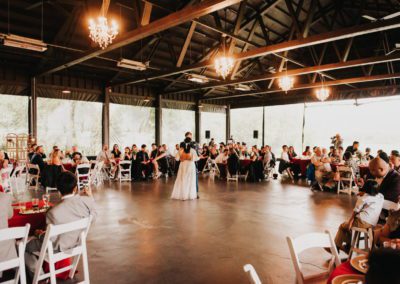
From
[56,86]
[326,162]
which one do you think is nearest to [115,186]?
[56,86]

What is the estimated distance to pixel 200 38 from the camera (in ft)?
36.1

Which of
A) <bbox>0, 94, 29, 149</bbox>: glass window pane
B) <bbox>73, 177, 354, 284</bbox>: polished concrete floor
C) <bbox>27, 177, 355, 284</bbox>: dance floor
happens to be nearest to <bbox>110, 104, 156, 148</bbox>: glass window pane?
<bbox>0, 94, 29, 149</bbox>: glass window pane

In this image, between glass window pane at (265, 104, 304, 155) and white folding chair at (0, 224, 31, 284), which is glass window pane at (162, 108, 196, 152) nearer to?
glass window pane at (265, 104, 304, 155)

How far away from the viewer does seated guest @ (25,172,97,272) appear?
255cm

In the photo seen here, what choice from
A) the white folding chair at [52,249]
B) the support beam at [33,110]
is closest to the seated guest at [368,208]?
the white folding chair at [52,249]

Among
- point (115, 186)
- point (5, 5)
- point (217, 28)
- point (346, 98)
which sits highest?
point (5, 5)

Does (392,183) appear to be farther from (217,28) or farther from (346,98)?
(346,98)

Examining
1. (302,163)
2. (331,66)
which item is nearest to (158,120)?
(302,163)

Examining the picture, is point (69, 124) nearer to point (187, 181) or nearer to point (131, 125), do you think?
point (131, 125)

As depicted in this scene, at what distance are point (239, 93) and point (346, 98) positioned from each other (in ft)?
16.8

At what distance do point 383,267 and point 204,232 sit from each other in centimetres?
382

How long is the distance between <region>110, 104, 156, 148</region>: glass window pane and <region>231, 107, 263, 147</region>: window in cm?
594

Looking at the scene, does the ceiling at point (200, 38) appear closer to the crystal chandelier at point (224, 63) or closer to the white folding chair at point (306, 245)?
the crystal chandelier at point (224, 63)

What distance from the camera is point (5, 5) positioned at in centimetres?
723
